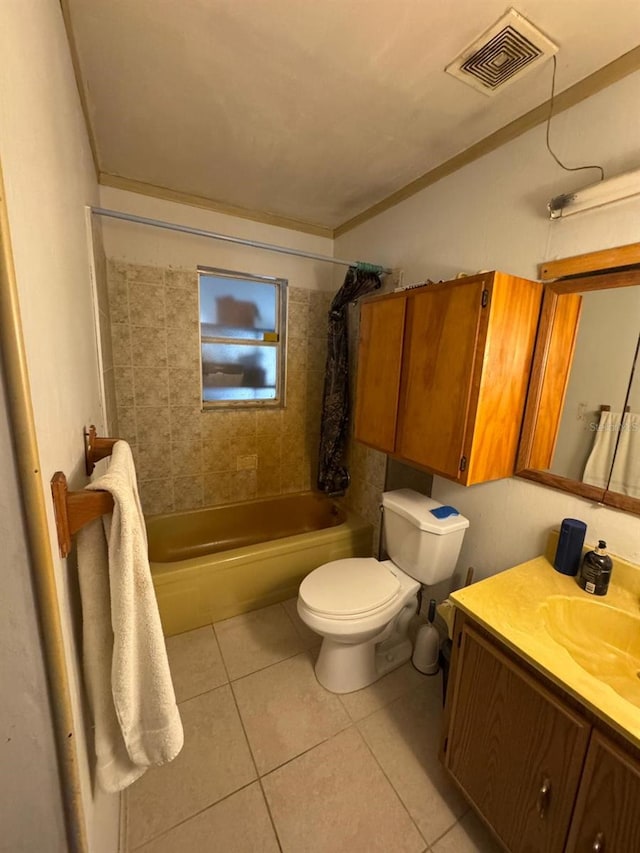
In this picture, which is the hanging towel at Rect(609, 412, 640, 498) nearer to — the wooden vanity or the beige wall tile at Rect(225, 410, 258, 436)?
the wooden vanity

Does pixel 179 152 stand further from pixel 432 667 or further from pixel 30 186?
pixel 432 667

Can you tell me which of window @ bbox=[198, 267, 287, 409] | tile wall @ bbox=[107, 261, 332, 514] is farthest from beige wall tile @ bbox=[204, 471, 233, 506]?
window @ bbox=[198, 267, 287, 409]

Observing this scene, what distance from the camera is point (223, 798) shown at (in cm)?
114

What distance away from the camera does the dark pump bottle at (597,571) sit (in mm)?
1058

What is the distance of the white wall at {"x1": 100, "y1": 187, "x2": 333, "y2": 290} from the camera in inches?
76.4

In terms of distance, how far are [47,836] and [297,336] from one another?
2392 millimetres

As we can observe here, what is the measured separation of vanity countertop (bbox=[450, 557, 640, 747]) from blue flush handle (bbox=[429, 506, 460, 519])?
1.13ft

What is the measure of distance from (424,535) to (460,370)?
28.1 inches

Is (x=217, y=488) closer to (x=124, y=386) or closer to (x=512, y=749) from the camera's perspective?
(x=124, y=386)

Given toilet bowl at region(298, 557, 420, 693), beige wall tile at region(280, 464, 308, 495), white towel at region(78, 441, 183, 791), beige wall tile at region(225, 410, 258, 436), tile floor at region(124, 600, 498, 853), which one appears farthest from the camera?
beige wall tile at region(280, 464, 308, 495)

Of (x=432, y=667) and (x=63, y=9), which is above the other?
(x=63, y=9)

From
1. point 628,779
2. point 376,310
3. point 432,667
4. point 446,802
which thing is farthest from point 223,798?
point 376,310

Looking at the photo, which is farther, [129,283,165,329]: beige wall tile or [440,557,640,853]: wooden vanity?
[129,283,165,329]: beige wall tile

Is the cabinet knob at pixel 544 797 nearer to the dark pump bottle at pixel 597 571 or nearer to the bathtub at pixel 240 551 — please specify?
the dark pump bottle at pixel 597 571
